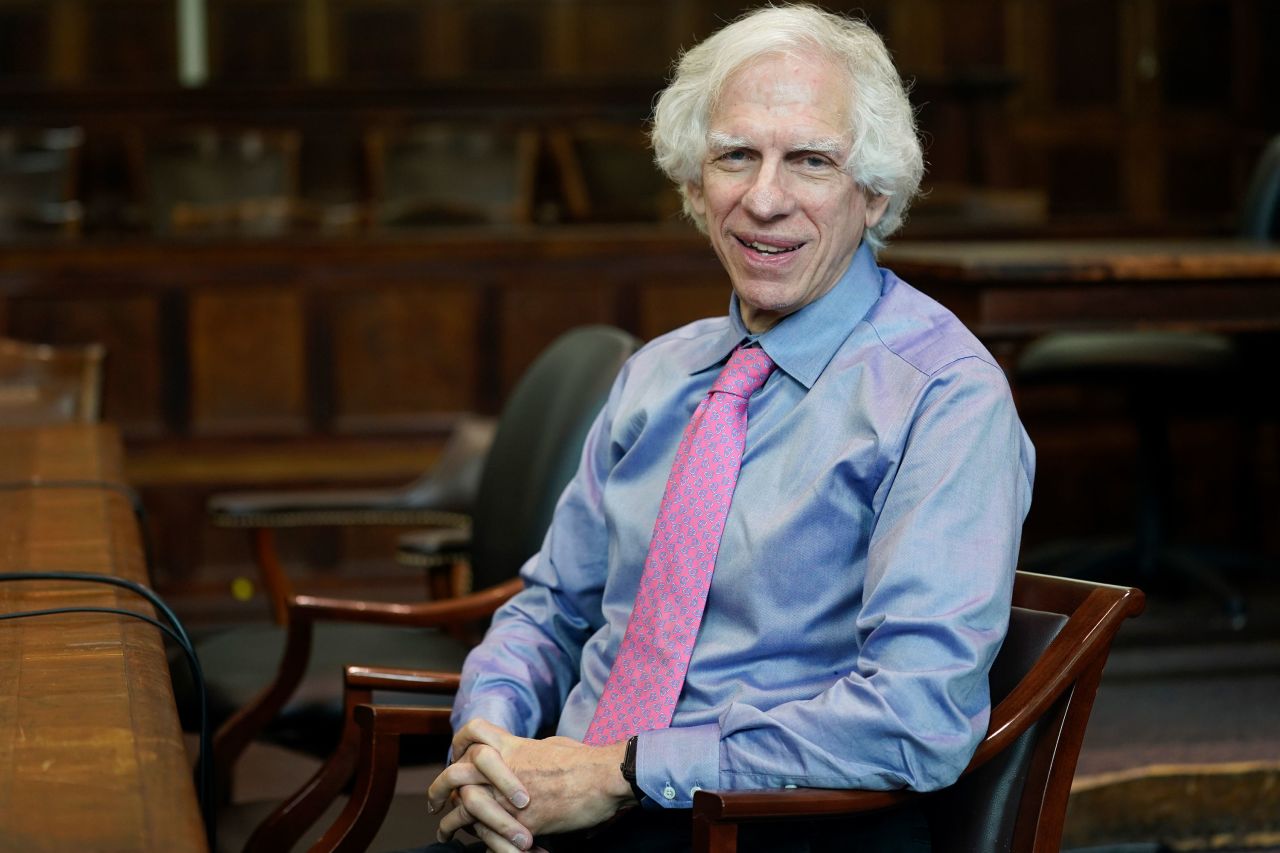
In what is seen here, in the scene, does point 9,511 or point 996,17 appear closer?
point 9,511

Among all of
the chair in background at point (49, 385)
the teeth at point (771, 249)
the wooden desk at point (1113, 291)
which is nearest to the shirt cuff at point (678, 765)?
the teeth at point (771, 249)

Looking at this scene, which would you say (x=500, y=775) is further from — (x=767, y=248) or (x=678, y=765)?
(x=767, y=248)

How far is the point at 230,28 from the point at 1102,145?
15.9 ft

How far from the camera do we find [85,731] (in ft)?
3.85

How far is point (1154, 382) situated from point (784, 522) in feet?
8.35

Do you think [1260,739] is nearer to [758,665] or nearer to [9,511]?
[758,665]

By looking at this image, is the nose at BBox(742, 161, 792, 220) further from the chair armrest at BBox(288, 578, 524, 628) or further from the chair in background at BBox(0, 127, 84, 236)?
the chair in background at BBox(0, 127, 84, 236)

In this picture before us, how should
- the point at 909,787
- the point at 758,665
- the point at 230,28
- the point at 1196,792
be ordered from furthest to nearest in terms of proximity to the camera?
the point at 230,28 < the point at 1196,792 < the point at 758,665 < the point at 909,787

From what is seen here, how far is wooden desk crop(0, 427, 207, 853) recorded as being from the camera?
3.23 ft

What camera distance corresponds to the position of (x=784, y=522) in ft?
5.02

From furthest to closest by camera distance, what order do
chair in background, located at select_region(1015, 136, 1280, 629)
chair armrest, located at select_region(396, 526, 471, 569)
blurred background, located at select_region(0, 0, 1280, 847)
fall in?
blurred background, located at select_region(0, 0, 1280, 847), chair in background, located at select_region(1015, 136, 1280, 629), chair armrest, located at select_region(396, 526, 471, 569)

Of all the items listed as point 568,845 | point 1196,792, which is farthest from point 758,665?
point 1196,792

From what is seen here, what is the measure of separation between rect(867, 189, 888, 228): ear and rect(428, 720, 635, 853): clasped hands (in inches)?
24.1

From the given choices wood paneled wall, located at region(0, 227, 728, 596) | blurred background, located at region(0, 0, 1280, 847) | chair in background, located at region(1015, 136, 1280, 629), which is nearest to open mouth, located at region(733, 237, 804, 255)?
blurred background, located at region(0, 0, 1280, 847)
